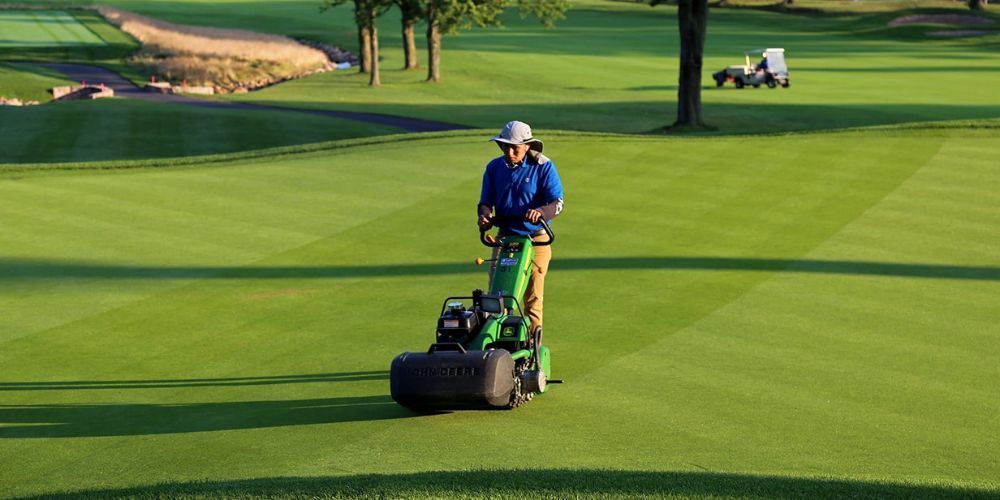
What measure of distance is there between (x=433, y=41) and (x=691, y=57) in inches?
901

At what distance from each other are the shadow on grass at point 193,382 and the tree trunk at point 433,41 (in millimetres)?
48241

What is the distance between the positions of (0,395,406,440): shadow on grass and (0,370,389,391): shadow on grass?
2.02 feet

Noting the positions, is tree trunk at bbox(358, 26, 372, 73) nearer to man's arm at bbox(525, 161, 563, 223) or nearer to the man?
the man

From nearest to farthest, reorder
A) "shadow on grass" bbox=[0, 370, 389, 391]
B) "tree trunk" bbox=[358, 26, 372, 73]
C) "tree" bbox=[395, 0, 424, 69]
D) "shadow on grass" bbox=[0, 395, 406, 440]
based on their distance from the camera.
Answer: "shadow on grass" bbox=[0, 395, 406, 440] → "shadow on grass" bbox=[0, 370, 389, 391] → "tree" bbox=[395, 0, 424, 69] → "tree trunk" bbox=[358, 26, 372, 73]

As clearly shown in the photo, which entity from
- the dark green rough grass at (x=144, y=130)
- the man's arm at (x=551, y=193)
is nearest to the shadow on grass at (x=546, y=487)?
the man's arm at (x=551, y=193)

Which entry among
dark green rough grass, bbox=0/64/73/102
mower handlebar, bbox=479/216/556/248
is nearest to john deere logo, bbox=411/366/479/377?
mower handlebar, bbox=479/216/556/248

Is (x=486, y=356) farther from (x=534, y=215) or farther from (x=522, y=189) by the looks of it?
(x=522, y=189)

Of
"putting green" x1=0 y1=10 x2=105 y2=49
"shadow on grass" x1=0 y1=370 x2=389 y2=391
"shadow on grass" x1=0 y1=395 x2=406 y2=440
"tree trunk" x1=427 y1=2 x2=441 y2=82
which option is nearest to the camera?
"shadow on grass" x1=0 y1=395 x2=406 y2=440

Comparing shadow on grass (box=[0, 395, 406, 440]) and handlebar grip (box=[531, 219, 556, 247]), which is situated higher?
handlebar grip (box=[531, 219, 556, 247])

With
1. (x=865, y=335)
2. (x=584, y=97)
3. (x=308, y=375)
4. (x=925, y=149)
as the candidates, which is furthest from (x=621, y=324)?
(x=584, y=97)

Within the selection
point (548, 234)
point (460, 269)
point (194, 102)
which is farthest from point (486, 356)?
point (194, 102)

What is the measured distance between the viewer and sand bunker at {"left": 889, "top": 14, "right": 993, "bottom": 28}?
3425 inches

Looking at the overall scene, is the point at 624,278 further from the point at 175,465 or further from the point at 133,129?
the point at 133,129

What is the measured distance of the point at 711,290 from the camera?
15641mm
